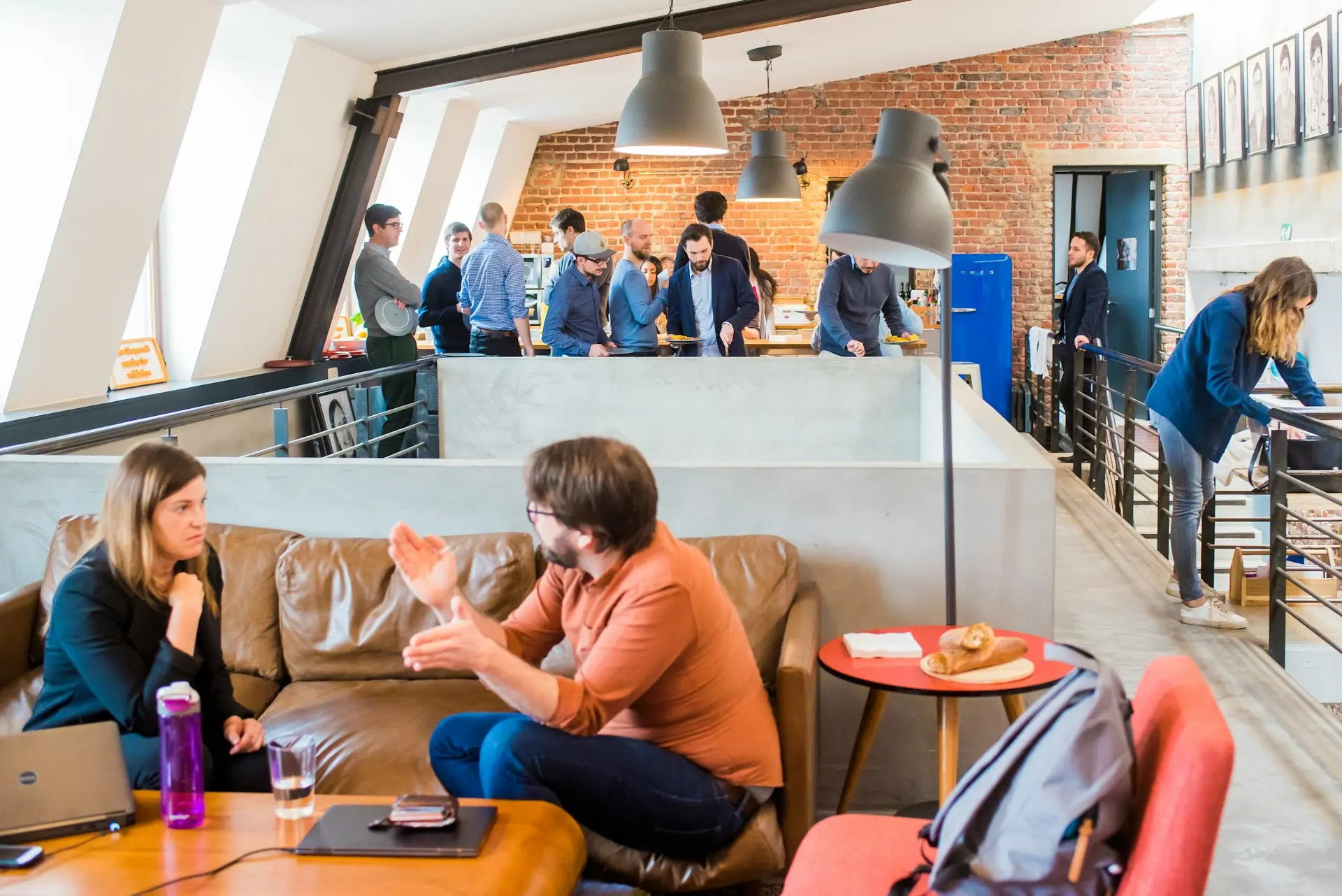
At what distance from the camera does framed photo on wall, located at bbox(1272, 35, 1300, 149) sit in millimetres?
8375

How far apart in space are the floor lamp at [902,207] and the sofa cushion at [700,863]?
85cm

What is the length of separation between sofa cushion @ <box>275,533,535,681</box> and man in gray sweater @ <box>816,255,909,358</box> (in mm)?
3519

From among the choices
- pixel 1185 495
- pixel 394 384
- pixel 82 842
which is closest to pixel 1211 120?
pixel 1185 495

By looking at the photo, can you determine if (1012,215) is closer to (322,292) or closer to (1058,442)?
(1058,442)

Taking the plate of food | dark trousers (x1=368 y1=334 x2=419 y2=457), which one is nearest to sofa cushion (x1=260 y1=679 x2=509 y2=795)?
the plate of food

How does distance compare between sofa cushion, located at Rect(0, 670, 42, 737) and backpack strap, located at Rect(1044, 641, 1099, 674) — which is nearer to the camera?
backpack strap, located at Rect(1044, 641, 1099, 674)

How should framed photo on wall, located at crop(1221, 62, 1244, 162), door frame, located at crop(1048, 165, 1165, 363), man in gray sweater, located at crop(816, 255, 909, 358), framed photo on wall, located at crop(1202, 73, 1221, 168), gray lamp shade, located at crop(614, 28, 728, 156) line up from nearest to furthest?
1. gray lamp shade, located at crop(614, 28, 728, 156)
2. man in gray sweater, located at crop(816, 255, 909, 358)
3. framed photo on wall, located at crop(1221, 62, 1244, 162)
4. framed photo on wall, located at crop(1202, 73, 1221, 168)
5. door frame, located at crop(1048, 165, 1165, 363)

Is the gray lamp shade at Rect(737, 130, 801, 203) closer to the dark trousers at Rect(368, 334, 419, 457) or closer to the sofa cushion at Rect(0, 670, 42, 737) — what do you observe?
the dark trousers at Rect(368, 334, 419, 457)

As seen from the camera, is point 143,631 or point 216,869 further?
point 143,631

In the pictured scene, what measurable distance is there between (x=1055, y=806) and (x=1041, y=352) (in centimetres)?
862

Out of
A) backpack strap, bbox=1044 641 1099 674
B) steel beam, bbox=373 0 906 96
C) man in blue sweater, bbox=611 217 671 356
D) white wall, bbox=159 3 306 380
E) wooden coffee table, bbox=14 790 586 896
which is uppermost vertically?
steel beam, bbox=373 0 906 96

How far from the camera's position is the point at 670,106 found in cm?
482

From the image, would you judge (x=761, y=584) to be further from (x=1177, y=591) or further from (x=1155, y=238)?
(x=1155, y=238)

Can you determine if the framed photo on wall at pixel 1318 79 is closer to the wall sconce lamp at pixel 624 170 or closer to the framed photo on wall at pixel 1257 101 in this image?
Answer: the framed photo on wall at pixel 1257 101
